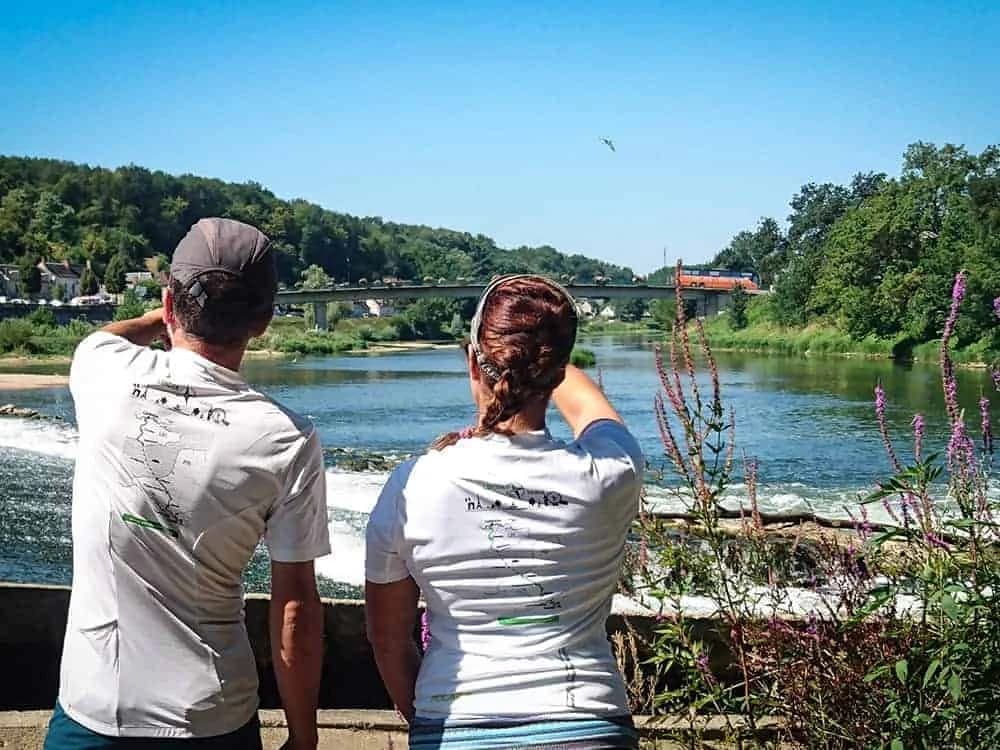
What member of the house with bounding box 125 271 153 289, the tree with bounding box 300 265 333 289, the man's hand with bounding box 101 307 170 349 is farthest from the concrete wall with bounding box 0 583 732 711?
the house with bounding box 125 271 153 289

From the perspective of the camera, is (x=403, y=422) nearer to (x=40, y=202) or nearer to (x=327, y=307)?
(x=327, y=307)

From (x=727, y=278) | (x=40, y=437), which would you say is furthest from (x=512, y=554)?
(x=727, y=278)

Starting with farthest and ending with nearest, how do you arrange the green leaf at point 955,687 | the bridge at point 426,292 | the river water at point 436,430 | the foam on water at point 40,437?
the bridge at point 426,292 → the foam on water at point 40,437 → the river water at point 436,430 → the green leaf at point 955,687

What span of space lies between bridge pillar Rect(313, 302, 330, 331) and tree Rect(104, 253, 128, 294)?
2585cm

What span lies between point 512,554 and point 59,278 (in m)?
123

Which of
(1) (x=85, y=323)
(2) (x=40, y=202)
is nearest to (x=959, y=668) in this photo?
(1) (x=85, y=323)

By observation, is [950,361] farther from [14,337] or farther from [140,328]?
[14,337]

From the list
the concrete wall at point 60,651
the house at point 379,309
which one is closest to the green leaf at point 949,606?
the concrete wall at point 60,651

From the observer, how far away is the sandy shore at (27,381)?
132 ft

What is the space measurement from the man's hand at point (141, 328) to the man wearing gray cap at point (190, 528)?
0.99 feet

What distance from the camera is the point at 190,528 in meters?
2.08

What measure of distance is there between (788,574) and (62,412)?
28.2 metres

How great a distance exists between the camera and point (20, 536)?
1312cm

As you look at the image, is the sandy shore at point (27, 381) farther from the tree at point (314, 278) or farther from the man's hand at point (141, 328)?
the tree at point (314, 278)
